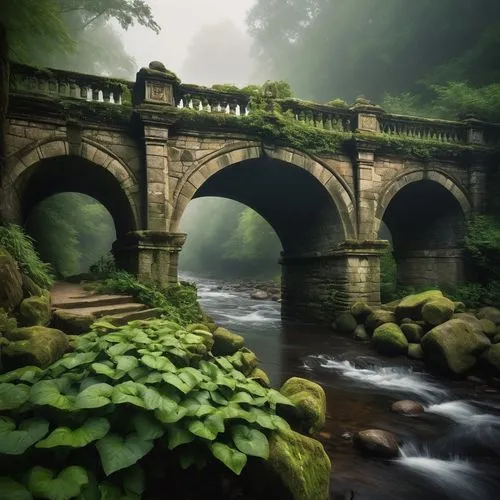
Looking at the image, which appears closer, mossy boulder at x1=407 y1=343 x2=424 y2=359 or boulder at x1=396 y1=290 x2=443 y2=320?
mossy boulder at x1=407 y1=343 x2=424 y2=359

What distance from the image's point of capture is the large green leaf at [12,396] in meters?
2.36

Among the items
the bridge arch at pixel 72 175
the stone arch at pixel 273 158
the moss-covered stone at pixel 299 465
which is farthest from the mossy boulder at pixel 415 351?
the bridge arch at pixel 72 175

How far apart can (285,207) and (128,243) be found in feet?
21.2

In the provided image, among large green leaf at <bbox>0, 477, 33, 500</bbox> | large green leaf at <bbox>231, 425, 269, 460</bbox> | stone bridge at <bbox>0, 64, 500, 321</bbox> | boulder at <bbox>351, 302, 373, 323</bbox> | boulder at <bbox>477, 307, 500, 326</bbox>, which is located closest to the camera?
large green leaf at <bbox>0, 477, 33, 500</bbox>

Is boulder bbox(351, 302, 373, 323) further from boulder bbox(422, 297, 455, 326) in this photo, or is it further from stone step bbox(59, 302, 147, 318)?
stone step bbox(59, 302, 147, 318)

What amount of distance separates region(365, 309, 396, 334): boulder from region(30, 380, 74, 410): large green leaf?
344 inches

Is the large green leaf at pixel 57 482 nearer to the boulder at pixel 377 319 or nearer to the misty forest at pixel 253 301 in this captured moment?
the misty forest at pixel 253 301

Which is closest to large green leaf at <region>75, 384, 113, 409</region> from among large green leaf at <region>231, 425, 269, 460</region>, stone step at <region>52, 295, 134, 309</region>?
Result: large green leaf at <region>231, 425, 269, 460</region>

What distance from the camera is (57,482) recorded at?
6.49 feet

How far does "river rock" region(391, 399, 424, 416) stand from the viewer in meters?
5.43

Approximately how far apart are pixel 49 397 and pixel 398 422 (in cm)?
468

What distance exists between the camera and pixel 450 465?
13.4 feet

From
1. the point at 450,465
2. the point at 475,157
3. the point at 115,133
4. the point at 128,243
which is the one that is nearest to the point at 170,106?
the point at 115,133

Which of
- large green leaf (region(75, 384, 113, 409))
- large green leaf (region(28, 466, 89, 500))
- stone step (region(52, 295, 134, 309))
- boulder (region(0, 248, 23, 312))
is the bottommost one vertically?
large green leaf (region(28, 466, 89, 500))
